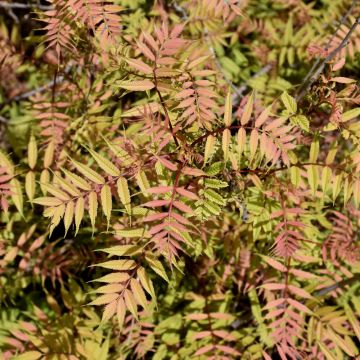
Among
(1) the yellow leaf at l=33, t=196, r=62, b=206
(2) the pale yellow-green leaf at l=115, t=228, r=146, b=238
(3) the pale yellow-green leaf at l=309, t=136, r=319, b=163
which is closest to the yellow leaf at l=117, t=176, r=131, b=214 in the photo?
(2) the pale yellow-green leaf at l=115, t=228, r=146, b=238

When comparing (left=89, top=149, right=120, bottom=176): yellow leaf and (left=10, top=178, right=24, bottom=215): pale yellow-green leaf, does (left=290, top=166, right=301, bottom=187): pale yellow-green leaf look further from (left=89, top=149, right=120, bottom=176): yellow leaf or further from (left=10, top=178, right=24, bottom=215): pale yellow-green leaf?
(left=10, top=178, right=24, bottom=215): pale yellow-green leaf

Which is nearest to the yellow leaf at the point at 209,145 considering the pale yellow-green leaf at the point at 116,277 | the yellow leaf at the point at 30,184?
the pale yellow-green leaf at the point at 116,277

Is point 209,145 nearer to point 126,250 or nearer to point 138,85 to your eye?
point 138,85

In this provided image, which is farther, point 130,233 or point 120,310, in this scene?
point 130,233

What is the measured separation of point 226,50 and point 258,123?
→ 2.34m

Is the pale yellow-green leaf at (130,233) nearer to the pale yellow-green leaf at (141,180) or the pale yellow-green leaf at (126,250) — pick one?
the pale yellow-green leaf at (126,250)

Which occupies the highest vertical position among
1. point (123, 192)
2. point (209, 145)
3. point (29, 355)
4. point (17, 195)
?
point (209, 145)

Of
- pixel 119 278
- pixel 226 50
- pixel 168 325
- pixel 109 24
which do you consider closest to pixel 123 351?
pixel 168 325

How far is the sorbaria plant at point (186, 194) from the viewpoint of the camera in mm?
1776

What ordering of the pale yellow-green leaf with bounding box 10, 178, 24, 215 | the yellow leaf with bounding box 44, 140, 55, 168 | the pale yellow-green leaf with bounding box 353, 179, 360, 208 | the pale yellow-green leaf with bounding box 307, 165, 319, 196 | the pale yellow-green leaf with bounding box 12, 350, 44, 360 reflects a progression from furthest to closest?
the yellow leaf with bounding box 44, 140, 55, 168 < the pale yellow-green leaf with bounding box 10, 178, 24, 215 < the pale yellow-green leaf with bounding box 12, 350, 44, 360 < the pale yellow-green leaf with bounding box 307, 165, 319, 196 < the pale yellow-green leaf with bounding box 353, 179, 360, 208

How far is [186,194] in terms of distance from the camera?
1699 millimetres

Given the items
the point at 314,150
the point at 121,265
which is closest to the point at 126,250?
the point at 121,265

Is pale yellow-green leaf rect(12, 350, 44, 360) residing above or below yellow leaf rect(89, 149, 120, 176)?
below

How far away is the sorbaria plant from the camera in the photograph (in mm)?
1776
